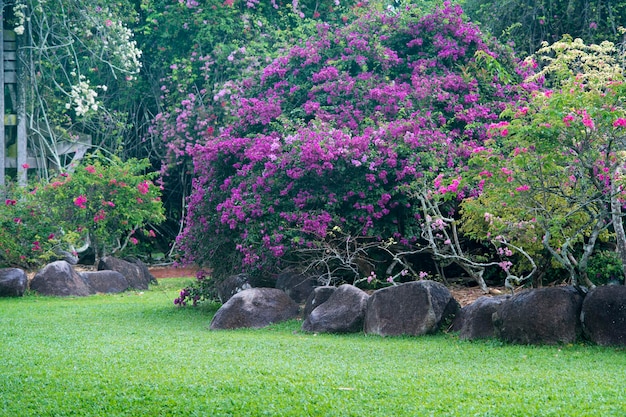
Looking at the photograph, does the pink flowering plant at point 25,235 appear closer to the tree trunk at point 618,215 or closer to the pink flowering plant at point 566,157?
the pink flowering plant at point 566,157

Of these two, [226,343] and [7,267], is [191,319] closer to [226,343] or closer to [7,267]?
[226,343]

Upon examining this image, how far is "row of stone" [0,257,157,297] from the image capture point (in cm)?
1268

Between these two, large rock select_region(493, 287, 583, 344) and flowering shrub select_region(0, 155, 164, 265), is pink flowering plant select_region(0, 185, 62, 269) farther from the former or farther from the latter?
large rock select_region(493, 287, 583, 344)

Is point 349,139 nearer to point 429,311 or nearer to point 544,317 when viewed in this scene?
point 429,311

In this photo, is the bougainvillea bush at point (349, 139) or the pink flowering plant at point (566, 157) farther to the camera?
the bougainvillea bush at point (349, 139)

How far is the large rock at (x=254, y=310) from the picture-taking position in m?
9.12

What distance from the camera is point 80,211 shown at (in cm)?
1512

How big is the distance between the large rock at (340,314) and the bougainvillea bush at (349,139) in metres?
1.05

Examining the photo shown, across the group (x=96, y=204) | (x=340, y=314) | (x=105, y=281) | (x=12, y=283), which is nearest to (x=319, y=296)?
(x=340, y=314)

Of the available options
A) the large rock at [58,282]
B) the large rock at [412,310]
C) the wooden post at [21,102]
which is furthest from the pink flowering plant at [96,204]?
the large rock at [412,310]

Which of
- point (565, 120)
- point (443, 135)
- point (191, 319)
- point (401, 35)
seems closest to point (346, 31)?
point (401, 35)

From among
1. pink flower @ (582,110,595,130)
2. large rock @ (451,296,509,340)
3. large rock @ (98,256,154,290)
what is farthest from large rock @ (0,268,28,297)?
pink flower @ (582,110,595,130)

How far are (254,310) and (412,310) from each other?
6.27 ft

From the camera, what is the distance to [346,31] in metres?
13.0
